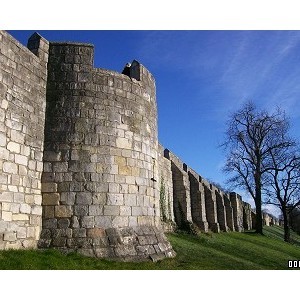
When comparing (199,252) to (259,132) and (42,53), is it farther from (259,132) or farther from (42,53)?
(259,132)

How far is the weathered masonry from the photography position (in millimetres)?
8062

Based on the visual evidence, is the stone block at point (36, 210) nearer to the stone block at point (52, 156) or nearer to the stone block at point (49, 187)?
the stone block at point (49, 187)

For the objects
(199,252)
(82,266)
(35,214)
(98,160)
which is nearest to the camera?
(82,266)

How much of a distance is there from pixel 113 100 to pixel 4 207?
152 inches

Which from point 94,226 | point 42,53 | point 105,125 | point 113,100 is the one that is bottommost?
point 94,226

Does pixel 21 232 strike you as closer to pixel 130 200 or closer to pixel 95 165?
pixel 95 165

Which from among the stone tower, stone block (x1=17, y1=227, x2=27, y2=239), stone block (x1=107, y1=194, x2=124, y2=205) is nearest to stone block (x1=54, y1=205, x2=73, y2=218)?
the stone tower

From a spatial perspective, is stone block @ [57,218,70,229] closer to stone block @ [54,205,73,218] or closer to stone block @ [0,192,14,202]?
stone block @ [54,205,73,218]

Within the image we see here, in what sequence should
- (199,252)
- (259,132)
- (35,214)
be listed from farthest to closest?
1. (259,132)
2. (199,252)
3. (35,214)

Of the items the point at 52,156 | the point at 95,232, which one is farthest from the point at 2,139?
the point at 95,232

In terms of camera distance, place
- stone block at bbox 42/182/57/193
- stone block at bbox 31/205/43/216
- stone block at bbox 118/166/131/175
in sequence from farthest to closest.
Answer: stone block at bbox 118/166/131/175 → stone block at bbox 42/182/57/193 → stone block at bbox 31/205/43/216

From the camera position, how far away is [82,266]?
746 centimetres

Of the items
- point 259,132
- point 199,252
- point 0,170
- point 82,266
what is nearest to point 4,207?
point 0,170

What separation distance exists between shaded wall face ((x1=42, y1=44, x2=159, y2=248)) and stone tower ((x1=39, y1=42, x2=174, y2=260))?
0.07 ft
